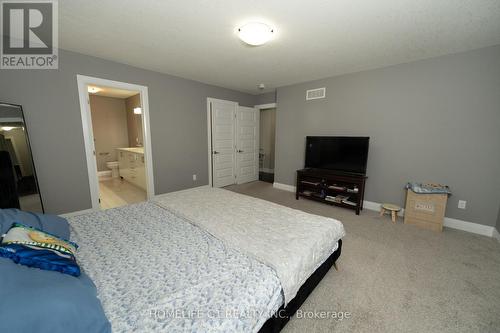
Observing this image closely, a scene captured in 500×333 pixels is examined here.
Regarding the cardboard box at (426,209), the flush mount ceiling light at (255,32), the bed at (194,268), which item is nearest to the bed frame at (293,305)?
the bed at (194,268)

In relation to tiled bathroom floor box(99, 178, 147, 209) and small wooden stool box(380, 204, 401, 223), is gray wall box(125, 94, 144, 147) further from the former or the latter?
small wooden stool box(380, 204, 401, 223)

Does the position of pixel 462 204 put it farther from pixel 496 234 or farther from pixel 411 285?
pixel 411 285

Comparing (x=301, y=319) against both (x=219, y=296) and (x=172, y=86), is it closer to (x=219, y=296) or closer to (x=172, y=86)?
(x=219, y=296)

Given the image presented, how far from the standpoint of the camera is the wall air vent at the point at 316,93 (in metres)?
4.00

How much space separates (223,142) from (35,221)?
3.73 meters

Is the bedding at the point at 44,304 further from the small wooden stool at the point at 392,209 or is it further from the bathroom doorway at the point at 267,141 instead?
the bathroom doorway at the point at 267,141

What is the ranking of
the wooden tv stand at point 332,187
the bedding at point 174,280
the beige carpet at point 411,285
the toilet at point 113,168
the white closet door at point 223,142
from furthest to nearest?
the toilet at point 113,168 → the white closet door at point 223,142 → the wooden tv stand at point 332,187 → the beige carpet at point 411,285 → the bedding at point 174,280

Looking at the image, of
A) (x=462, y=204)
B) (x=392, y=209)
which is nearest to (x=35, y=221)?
(x=392, y=209)

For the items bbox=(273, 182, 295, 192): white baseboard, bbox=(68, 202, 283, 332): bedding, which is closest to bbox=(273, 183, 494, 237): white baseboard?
bbox=(273, 182, 295, 192): white baseboard

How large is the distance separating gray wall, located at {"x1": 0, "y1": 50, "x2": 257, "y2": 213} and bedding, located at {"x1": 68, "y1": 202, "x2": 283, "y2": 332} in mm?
1765

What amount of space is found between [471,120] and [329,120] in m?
1.93

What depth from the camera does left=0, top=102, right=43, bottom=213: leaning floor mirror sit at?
2209mm

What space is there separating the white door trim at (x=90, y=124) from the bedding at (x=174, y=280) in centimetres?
180

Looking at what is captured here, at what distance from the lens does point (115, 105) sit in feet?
19.7
